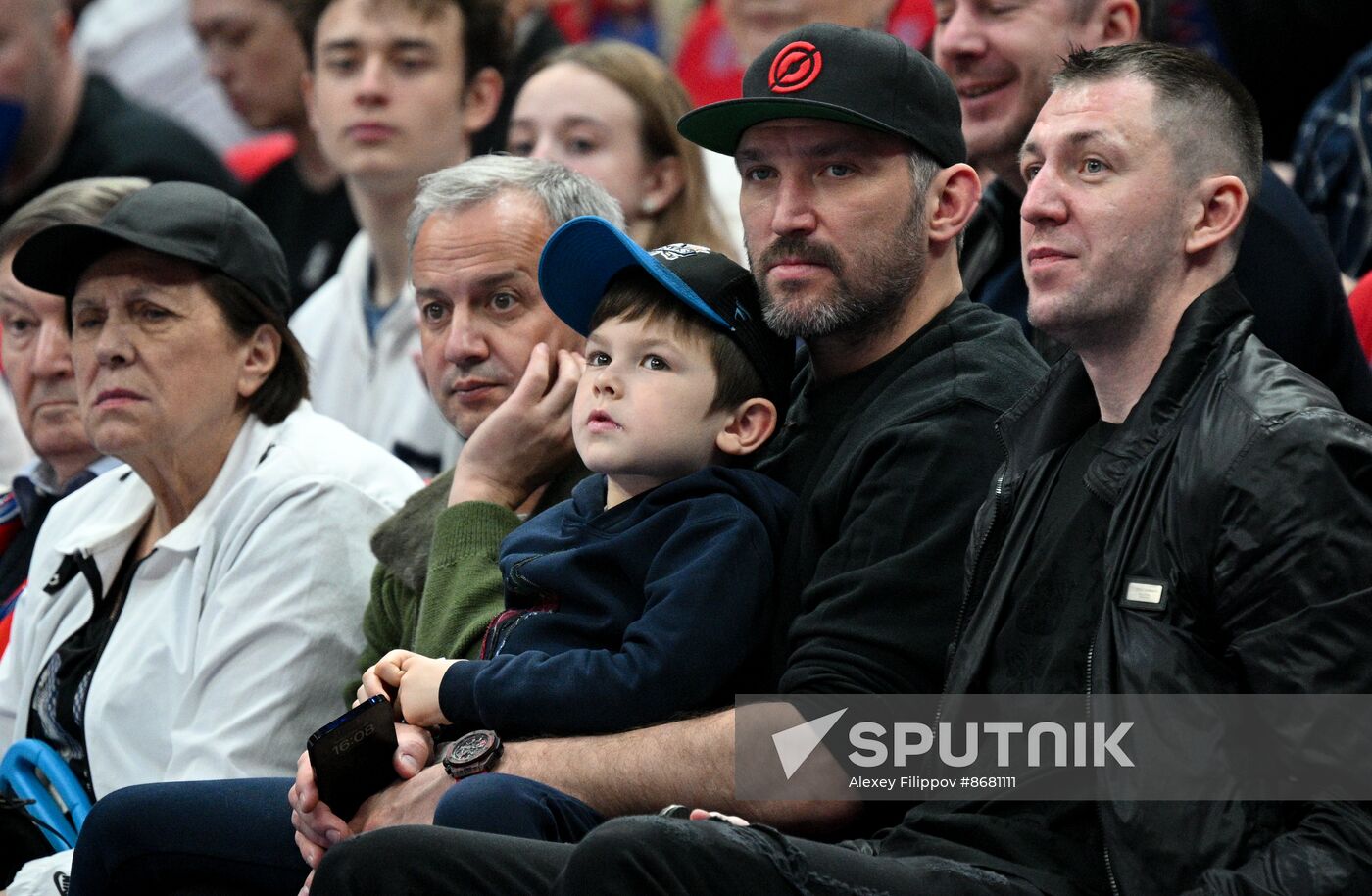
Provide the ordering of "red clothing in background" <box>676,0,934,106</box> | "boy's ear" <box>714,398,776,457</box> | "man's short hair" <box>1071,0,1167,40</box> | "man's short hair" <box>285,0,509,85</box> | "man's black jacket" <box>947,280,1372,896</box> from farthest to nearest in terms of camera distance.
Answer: "red clothing in background" <box>676,0,934,106</box>
"man's short hair" <box>285,0,509,85</box>
"man's short hair" <box>1071,0,1167,40</box>
"boy's ear" <box>714,398,776,457</box>
"man's black jacket" <box>947,280,1372,896</box>

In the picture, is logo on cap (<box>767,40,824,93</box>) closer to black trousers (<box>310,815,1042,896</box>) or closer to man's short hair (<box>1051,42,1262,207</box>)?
man's short hair (<box>1051,42,1262,207</box>)

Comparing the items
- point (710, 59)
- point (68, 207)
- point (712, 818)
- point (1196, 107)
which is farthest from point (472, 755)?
point (710, 59)

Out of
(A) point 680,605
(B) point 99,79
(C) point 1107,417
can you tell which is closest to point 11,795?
(A) point 680,605

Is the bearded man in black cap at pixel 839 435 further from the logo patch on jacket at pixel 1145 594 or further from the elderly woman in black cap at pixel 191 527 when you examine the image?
the elderly woman in black cap at pixel 191 527

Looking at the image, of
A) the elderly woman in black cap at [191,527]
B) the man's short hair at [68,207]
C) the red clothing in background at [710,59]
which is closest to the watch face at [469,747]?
the elderly woman in black cap at [191,527]

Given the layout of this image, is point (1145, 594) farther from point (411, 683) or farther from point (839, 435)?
point (411, 683)

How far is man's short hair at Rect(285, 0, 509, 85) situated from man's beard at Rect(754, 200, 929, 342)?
2.76 meters

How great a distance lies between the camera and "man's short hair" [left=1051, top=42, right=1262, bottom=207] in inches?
108

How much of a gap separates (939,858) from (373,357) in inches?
130

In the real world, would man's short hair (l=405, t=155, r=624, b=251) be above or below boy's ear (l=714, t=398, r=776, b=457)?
above

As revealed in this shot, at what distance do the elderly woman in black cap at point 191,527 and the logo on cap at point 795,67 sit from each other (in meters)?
1.23

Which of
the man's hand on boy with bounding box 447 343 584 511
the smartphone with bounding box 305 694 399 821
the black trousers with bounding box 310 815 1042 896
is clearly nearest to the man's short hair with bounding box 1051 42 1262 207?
the black trousers with bounding box 310 815 1042 896

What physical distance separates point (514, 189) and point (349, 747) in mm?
1236

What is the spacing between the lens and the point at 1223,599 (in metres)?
2.43
